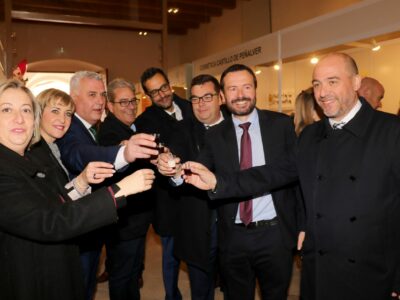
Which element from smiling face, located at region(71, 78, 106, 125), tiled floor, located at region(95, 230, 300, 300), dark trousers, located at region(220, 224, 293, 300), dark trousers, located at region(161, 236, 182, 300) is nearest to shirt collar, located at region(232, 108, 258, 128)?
dark trousers, located at region(220, 224, 293, 300)

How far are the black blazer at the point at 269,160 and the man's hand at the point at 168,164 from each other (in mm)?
261

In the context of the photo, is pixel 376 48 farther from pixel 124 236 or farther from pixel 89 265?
pixel 89 265

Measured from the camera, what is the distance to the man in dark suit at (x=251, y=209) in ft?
8.03

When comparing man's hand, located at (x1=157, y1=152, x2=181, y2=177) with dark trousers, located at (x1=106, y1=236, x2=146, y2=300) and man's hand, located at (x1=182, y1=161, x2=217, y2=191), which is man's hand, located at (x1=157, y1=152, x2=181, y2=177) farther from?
dark trousers, located at (x1=106, y1=236, x2=146, y2=300)

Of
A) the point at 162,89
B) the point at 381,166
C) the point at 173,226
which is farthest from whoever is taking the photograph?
the point at 162,89

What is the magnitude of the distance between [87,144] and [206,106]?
1016mm

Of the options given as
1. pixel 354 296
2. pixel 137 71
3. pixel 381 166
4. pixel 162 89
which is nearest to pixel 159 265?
pixel 162 89

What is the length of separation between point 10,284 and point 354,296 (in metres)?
1.75

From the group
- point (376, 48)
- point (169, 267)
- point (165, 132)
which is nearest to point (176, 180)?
point (165, 132)

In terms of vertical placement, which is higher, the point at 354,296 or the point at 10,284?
the point at 10,284

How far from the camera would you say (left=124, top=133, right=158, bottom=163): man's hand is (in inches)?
88.9

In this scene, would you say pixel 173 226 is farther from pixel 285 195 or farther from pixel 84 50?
pixel 84 50

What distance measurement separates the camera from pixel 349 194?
6.34 ft

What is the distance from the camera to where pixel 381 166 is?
188 centimetres
